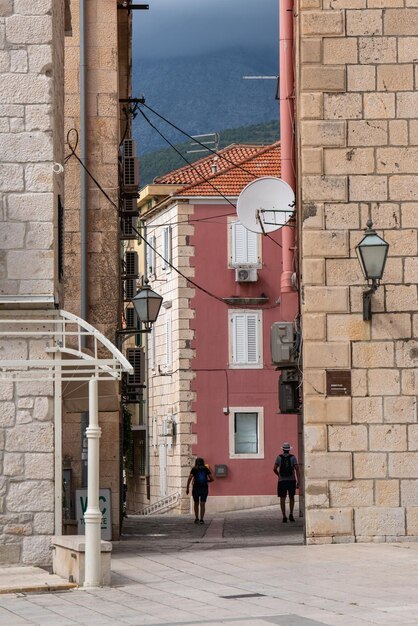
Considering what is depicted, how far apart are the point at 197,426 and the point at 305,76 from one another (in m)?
24.3

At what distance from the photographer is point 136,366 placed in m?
26.4

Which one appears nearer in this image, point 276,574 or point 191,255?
point 276,574

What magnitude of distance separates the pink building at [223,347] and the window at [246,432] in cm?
3

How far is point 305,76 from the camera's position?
56.2 feet

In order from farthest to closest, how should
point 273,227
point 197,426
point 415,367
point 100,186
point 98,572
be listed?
point 197,426
point 100,186
point 273,227
point 415,367
point 98,572

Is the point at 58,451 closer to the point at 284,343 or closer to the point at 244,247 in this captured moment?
the point at 284,343

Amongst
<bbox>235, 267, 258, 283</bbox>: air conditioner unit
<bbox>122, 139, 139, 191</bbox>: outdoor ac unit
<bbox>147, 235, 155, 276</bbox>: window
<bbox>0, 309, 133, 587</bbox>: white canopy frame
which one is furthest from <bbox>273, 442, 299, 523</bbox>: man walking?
<bbox>147, 235, 155, 276</bbox>: window

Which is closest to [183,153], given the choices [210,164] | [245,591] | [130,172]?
[210,164]

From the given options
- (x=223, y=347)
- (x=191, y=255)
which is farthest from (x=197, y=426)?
(x=191, y=255)

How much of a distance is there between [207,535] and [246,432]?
18.0 metres

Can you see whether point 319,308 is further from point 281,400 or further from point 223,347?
point 223,347

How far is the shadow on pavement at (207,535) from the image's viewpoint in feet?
60.8

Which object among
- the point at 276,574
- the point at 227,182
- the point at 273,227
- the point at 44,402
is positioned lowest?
the point at 276,574

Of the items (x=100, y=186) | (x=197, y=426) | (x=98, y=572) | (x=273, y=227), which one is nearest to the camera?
(x=98, y=572)
